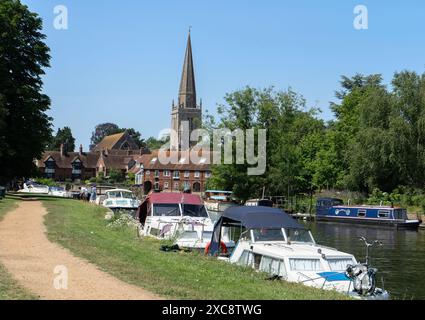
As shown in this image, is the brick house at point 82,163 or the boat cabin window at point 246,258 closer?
the boat cabin window at point 246,258

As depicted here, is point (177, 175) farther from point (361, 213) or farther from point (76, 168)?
point (361, 213)

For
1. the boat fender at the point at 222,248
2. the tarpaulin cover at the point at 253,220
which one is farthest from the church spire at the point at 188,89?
the boat fender at the point at 222,248

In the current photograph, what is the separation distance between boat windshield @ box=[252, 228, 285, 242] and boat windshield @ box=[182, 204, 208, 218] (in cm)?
883

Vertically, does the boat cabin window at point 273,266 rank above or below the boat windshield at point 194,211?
below

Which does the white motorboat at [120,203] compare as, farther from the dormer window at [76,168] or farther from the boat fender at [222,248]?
the dormer window at [76,168]

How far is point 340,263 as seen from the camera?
19.7m

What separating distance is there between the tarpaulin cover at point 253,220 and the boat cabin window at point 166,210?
6.54 metres

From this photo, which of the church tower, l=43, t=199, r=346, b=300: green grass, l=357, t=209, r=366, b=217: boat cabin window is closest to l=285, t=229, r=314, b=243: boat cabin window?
l=43, t=199, r=346, b=300: green grass

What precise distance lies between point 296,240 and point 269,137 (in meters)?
59.5

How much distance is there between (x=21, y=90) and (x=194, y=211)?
24585mm

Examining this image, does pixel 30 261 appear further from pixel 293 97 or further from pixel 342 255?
pixel 293 97

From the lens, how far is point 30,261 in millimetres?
15664

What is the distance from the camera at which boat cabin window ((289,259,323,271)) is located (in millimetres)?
19016

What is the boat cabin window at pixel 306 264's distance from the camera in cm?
1902
